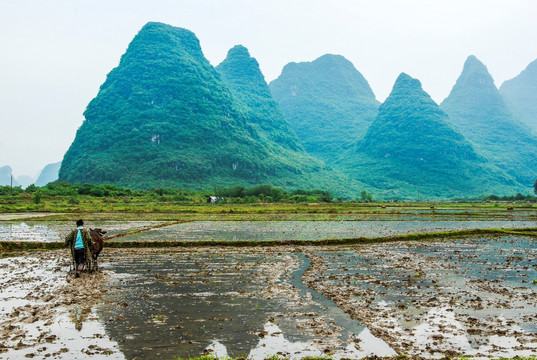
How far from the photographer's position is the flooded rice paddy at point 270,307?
6.74 meters

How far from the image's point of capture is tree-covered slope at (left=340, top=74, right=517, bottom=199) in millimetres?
138125

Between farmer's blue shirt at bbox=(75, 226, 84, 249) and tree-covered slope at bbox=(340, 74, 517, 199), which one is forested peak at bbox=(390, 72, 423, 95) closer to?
tree-covered slope at bbox=(340, 74, 517, 199)

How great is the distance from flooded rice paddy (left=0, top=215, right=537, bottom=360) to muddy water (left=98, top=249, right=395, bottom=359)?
0.02m

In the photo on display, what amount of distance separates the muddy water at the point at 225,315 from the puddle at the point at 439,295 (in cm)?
61

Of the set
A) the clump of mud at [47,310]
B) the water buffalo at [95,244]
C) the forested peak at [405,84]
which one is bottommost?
the clump of mud at [47,310]

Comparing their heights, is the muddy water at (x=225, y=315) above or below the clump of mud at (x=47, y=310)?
below

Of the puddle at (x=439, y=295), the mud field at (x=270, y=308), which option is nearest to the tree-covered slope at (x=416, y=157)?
the puddle at (x=439, y=295)

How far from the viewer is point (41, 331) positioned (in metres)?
7.48

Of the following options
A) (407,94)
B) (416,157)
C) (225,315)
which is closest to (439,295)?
(225,315)

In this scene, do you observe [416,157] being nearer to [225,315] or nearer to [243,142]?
[243,142]

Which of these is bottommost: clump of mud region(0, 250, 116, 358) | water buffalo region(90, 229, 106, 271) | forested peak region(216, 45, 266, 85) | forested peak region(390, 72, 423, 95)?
clump of mud region(0, 250, 116, 358)

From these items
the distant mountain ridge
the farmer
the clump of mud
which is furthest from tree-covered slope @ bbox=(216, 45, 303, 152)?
the clump of mud

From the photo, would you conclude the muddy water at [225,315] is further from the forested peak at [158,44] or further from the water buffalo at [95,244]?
the forested peak at [158,44]

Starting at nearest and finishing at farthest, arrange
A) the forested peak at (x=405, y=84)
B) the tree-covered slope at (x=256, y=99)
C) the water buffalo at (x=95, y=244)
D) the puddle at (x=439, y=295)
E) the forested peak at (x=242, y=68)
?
the puddle at (x=439, y=295), the water buffalo at (x=95, y=244), the tree-covered slope at (x=256, y=99), the forested peak at (x=405, y=84), the forested peak at (x=242, y=68)
